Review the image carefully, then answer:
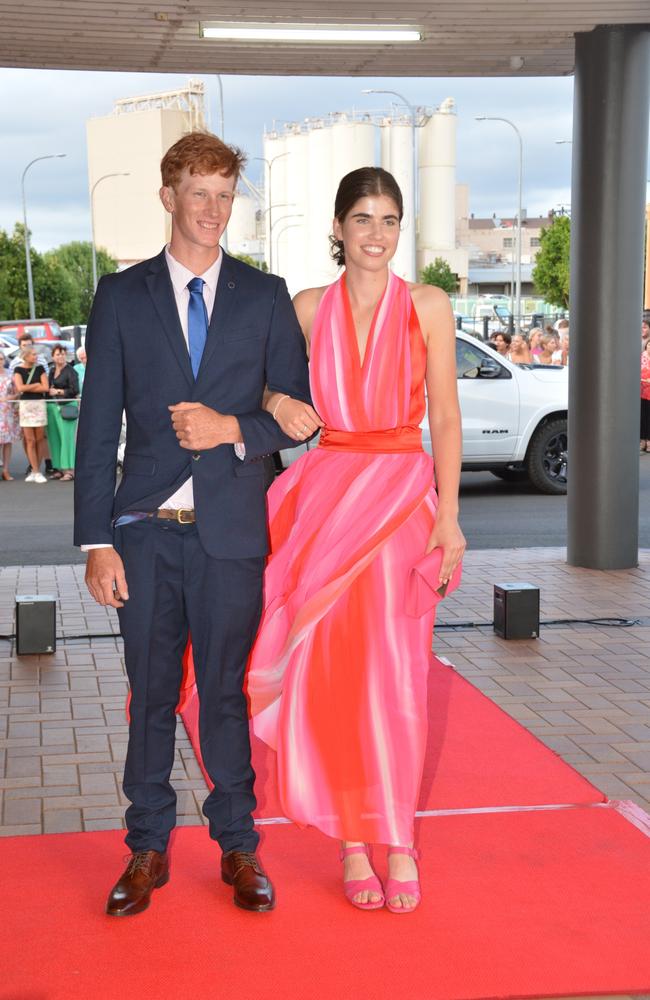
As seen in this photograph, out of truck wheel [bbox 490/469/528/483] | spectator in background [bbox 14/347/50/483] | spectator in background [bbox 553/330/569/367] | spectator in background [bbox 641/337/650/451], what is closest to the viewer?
truck wheel [bbox 490/469/528/483]

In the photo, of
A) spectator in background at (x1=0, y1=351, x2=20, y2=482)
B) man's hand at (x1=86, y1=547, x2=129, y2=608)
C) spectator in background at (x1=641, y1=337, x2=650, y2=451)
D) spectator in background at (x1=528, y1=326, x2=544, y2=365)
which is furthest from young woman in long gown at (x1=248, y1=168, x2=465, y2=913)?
spectator in background at (x1=528, y1=326, x2=544, y2=365)

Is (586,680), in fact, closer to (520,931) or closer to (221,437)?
(520,931)

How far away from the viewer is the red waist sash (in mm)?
3758

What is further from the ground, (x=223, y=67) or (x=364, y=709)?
(x=223, y=67)

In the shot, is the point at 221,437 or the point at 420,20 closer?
the point at 221,437

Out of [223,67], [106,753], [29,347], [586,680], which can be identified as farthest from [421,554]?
[29,347]

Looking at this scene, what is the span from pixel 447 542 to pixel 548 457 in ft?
35.7

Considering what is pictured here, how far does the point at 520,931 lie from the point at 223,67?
24.4ft

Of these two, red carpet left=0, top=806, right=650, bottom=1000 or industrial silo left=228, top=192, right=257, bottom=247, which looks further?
industrial silo left=228, top=192, right=257, bottom=247

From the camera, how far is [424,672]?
370 centimetres

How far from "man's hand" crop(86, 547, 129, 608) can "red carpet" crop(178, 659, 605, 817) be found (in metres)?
1.25

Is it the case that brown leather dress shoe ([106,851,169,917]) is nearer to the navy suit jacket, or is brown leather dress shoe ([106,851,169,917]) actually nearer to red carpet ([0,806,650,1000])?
red carpet ([0,806,650,1000])

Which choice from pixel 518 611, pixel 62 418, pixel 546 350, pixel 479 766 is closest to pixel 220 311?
pixel 479 766

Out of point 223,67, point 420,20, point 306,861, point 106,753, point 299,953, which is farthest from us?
point 223,67
